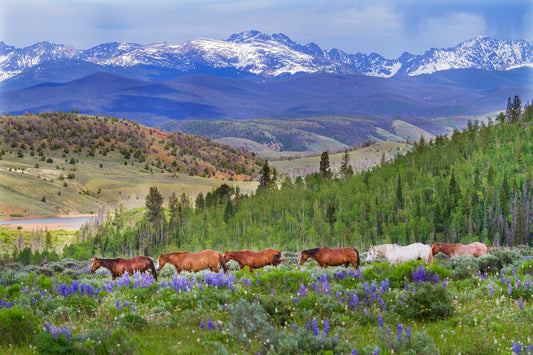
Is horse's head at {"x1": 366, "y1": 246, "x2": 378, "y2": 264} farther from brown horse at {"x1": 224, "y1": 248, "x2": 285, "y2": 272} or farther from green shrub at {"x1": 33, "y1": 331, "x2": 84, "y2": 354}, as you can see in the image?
green shrub at {"x1": 33, "y1": 331, "x2": 84, "y2": 354}

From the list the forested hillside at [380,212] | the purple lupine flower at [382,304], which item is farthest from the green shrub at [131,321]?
the forested hillside at [380,212]

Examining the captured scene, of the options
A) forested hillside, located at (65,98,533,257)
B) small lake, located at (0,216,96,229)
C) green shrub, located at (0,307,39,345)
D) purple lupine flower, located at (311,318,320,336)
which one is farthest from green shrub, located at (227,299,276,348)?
small lake, located at (0,216,96,229)

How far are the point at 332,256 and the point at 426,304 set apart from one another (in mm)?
10835

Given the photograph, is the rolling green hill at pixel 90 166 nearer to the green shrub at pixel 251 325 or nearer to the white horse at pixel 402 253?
the white horse at pixel 402 253

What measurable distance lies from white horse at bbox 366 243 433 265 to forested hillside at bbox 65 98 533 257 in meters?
28.8

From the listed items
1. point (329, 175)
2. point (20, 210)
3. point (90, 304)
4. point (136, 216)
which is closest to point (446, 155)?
point (329, 175)

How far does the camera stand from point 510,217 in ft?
154

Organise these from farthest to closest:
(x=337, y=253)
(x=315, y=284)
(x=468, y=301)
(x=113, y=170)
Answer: (x=113, y=170) < (x=337, y=253) < (x=315, y=284) < (x=468, y=301)

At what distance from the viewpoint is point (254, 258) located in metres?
20.3

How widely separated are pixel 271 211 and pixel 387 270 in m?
47.9

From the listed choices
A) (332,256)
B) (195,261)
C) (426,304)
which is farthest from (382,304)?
(195,261)

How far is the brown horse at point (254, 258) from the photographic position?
20219mm

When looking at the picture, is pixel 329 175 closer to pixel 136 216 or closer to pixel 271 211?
pixel 271 211

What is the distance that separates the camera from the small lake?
60469 millimetres
